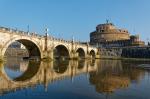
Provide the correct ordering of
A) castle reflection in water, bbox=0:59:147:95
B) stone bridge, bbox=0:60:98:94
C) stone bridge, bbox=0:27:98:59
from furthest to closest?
stone bridge, bbox=0:27:98:59 < castle reflection in water, bbox=0:59:147:95 < stone bridge, bbox=0:60:98:94

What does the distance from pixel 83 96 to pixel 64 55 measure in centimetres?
7179

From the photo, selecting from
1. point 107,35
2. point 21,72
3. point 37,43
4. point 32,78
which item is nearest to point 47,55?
point 37,43

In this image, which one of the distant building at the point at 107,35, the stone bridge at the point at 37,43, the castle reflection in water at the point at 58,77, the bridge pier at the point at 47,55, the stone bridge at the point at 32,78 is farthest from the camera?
the distant building at the point at 107,35

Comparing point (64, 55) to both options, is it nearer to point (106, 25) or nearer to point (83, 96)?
point (83, 96)

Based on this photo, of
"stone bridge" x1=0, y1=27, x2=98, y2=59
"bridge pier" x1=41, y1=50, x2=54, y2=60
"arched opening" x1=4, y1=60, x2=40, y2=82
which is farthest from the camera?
"bridge pier" x1=41, y1=50, x2=54, y2=60

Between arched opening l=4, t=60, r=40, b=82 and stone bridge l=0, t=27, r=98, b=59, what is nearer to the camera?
arched opening l=4, t=60, r=40, b=82

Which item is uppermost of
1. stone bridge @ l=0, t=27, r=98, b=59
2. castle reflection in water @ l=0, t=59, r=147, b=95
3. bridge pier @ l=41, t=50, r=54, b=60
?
stone bridge @ l=0, t=27, r=98, b=59

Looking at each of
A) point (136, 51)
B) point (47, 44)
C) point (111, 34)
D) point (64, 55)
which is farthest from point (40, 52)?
point (111, 34)

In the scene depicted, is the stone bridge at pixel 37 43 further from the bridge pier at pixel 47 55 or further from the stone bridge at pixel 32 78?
the stone bridge at pixel 32 78

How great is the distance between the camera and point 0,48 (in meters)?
47.4

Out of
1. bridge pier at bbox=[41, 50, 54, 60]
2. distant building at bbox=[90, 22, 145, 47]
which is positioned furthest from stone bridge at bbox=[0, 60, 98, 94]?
distant building at bbox=[90, 22, 145, 47]

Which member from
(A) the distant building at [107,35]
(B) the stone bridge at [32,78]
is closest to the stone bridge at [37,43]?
(B) the stone bridge at [32,78]

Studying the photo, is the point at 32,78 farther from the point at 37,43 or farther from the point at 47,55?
the point at 47,55

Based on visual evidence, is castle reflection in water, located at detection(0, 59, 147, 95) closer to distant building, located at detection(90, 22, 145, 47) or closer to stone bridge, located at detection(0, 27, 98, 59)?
stone bridge, located at detection(0, 27, 98, 59)
